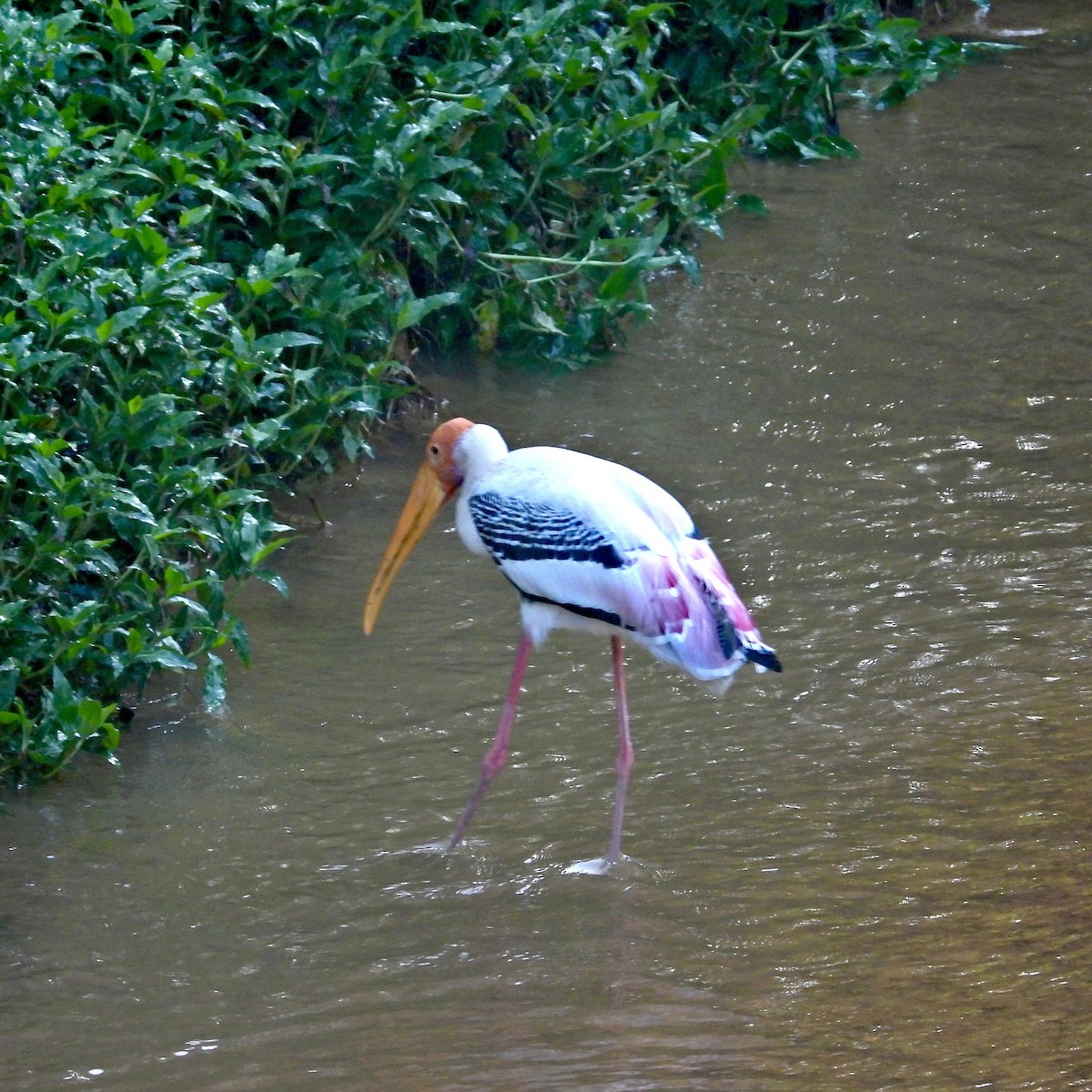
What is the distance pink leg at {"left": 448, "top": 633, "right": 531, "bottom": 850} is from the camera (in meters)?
Answer: 4.13

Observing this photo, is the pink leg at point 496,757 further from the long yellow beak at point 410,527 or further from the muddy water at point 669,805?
the long yellow beak at point 410,527

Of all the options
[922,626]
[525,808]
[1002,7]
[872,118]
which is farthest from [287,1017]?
[1002,7]

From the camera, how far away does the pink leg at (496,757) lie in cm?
413

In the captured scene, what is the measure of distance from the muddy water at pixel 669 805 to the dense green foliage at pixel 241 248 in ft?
0.98

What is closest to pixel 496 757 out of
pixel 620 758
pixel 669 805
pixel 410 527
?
pixel 620 758

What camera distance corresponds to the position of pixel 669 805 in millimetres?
4297

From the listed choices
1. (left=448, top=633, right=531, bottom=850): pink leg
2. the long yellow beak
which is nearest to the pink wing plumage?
(left=448, top=633, right=531, bottom=850): pink leg

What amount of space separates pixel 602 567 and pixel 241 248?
1.96m

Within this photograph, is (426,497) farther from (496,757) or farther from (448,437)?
(496,757)

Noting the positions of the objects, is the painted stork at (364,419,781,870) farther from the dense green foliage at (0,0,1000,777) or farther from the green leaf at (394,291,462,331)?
the green leaf at (394,291,462,331)

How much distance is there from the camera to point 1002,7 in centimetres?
1118

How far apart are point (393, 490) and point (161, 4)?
1.68 m

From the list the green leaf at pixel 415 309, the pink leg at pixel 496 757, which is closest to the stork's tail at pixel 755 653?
the pink leg at pixel 496 757

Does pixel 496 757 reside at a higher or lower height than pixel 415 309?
lower
